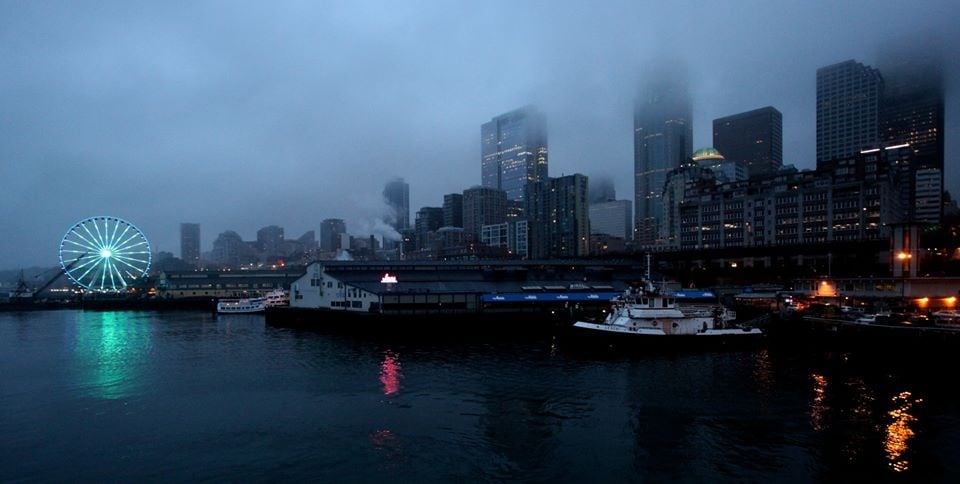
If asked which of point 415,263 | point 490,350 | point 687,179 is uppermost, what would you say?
point 687,179

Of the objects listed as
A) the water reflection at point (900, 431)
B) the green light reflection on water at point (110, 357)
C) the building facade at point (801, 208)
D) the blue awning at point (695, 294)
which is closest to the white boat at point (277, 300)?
the green light reflection on water at point (110, 357)

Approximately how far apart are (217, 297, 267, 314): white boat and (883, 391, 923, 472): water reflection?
7903cm

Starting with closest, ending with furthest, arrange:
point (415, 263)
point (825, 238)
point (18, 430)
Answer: point (18, 430) → point (415, 263) → point (825, 238)

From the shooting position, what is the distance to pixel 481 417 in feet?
77.6

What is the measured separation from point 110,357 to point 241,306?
45064 mm

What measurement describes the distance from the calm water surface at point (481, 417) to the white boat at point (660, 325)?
251 centimetres

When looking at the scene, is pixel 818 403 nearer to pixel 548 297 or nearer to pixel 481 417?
pixel 481 417

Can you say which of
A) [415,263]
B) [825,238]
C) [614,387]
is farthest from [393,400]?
[825,238]

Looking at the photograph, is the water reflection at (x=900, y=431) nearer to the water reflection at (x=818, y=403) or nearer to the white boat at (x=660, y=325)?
the water reflection at (x=818, y=403)

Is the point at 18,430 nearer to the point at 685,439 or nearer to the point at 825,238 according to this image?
the point at 685,439

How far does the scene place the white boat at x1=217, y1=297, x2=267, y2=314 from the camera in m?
83.6

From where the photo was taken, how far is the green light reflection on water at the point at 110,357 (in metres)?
30.7

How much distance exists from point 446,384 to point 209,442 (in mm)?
12753

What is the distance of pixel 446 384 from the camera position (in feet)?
98.7
